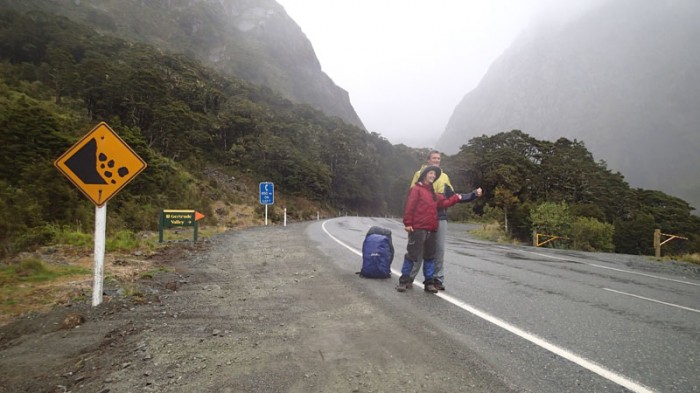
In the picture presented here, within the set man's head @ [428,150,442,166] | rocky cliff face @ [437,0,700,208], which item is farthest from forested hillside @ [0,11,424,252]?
rocky cliff face @ [437,0,700,208]

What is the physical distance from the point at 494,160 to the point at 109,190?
48877 mm

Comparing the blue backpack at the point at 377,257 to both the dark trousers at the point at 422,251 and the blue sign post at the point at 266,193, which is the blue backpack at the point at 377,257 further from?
the blue sign post at the point at 266,193

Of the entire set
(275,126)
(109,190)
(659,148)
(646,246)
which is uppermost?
(659,148)

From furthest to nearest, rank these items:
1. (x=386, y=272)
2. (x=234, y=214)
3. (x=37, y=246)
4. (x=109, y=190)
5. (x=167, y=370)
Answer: (x=234, y=214), (x=37, y=246), (x=386, y=272), (x=109, y=190), (x=167, y=370)

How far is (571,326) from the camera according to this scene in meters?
3.53

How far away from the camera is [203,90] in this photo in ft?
146

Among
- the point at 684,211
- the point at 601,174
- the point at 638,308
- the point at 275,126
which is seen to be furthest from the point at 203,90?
the point at 684,211

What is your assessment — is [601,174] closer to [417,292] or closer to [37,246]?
[417,292]

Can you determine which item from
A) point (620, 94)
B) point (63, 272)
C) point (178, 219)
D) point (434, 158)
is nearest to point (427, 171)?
point (434, 158)

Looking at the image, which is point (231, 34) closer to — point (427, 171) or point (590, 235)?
point (590, 235)

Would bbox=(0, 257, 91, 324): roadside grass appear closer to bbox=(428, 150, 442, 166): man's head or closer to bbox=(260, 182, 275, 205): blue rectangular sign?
bbox=(428, 150, 442, 166): man's head

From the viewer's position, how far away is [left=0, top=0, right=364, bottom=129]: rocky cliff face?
77.3 m

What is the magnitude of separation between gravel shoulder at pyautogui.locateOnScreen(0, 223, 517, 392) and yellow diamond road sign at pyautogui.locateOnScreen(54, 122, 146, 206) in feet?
4.49

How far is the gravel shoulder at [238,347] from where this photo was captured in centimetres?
230
